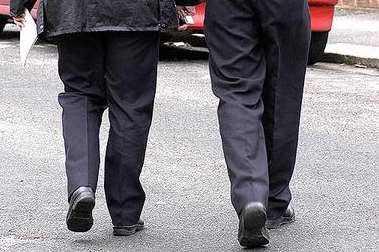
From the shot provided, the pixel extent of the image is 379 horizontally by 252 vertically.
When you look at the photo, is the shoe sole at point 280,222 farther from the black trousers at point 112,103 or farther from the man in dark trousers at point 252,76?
the black trousers at point 112,103

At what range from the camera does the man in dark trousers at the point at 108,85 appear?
4562mm

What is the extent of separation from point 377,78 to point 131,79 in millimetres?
6047

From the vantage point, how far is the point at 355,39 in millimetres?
12859

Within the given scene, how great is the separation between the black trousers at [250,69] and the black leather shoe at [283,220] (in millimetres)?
364

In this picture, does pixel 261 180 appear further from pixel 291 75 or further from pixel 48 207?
pixel 48 207

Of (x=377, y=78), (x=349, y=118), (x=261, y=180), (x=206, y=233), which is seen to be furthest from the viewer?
(x=377, y=78)

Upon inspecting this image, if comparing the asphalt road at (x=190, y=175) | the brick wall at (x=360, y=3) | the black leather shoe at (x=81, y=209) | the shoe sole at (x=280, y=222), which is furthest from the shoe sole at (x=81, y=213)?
the brick wall at (x=360, y=3)

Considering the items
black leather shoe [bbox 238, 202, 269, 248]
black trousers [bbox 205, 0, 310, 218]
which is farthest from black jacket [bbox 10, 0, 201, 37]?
black leather shoe [bbox 238, 202, 269, 248]

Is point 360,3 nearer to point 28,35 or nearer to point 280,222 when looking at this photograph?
point 280,222

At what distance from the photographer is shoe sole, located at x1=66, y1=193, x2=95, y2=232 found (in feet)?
14.8

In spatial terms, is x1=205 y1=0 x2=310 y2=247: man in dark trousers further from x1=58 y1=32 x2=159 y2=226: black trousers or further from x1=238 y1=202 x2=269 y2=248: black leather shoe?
x1=58 y1=32 x2=159 y2=226: black trousers

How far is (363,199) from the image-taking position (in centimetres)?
553

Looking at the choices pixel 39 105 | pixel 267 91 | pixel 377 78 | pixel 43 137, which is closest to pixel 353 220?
pixel 267 91

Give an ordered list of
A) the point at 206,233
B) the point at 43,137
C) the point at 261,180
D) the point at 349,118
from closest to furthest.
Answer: the point at 261,180
the point at 206,233
the point at 43,137
the point at 349,118
